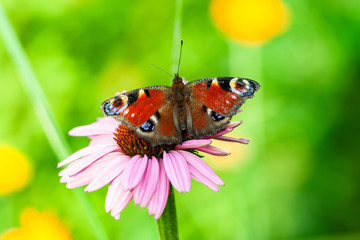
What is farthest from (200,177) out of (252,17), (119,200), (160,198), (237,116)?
(252,17)

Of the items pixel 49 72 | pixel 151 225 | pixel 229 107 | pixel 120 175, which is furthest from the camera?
pixel 49 72

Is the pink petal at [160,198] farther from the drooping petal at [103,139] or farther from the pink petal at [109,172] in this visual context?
the drooping petal at [103,139]

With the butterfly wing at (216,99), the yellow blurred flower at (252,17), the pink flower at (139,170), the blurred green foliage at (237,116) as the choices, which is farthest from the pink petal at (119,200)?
the yellow blurred flower at (252,17)

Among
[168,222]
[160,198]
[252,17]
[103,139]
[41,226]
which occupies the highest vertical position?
[252,17]

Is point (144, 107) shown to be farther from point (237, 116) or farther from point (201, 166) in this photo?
point (237, 116)

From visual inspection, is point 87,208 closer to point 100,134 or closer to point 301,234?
point 100,134

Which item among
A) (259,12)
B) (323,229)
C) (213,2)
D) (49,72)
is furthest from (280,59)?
(49,72)

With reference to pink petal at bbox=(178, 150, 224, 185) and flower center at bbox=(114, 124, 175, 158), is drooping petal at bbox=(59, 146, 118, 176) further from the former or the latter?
pink petal at bbox=(178, 150, 224, 185)
